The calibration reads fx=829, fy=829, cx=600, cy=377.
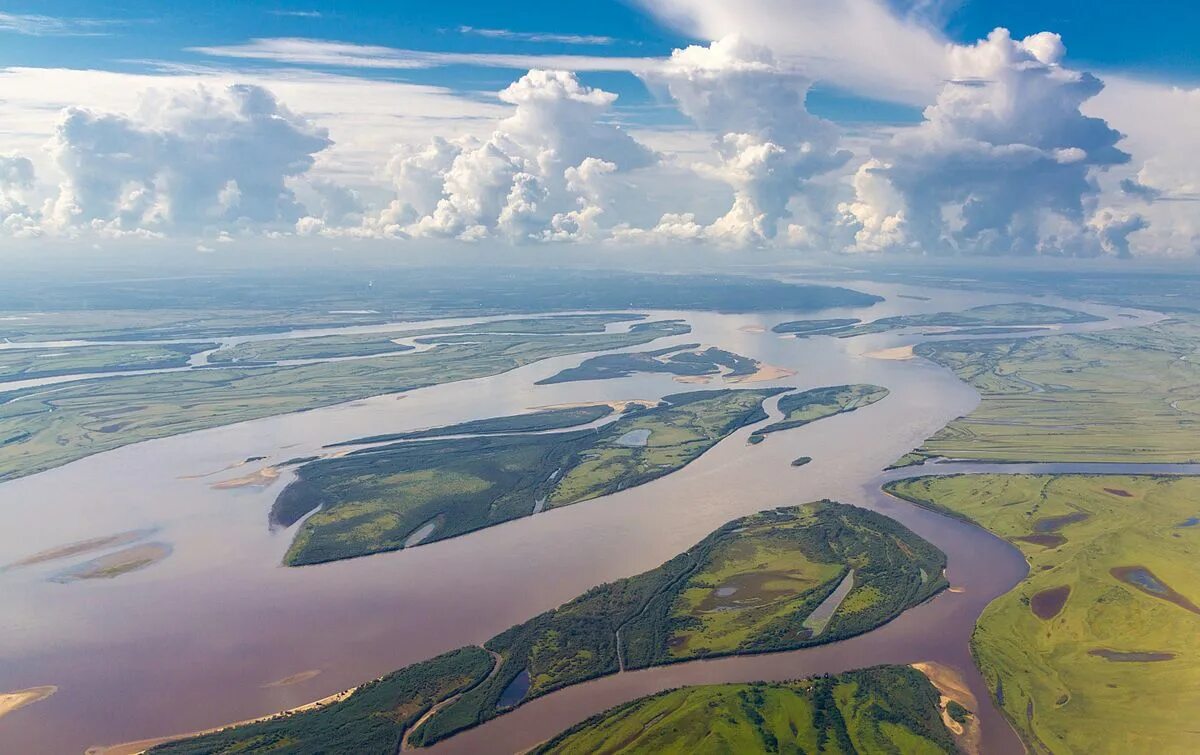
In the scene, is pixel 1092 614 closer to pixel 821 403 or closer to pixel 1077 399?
pixel 821 403

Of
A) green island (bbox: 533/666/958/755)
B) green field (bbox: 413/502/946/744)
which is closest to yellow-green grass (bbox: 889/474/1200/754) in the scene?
green island (bbox: 533/666/958/755)

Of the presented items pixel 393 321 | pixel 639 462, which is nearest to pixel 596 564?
pixel 639 462

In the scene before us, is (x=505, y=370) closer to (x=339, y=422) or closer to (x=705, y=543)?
(x=339, y=422)

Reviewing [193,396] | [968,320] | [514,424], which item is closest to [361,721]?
[514,424]

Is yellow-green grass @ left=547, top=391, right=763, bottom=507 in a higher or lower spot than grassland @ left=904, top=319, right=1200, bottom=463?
higher

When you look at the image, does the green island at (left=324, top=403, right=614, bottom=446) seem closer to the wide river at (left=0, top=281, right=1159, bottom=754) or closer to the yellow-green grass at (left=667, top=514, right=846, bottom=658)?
the wide river at (left=0, top=281, right=1159, bottom=754)

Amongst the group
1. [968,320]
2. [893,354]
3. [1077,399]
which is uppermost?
[893,354]

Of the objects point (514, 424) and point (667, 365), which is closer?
point (514, 424)

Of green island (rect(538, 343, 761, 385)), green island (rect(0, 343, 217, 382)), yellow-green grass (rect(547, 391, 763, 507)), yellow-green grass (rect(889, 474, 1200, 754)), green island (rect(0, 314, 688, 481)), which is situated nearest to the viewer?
yellow-green grass (rect(889, 474, 1200, 754))
